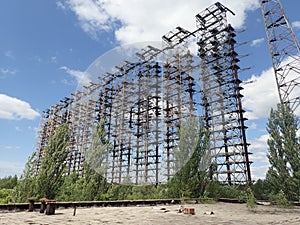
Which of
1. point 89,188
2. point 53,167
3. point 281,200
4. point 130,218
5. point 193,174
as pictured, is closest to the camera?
point 130,218

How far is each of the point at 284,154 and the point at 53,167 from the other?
1498cm

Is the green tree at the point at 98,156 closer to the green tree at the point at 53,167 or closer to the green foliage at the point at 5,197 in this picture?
the green tree at the point at 53,167

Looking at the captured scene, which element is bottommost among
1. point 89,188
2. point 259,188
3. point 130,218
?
point 130,218

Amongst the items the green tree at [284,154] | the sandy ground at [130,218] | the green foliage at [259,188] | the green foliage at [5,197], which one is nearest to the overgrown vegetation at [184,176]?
the green tree at [284,154]

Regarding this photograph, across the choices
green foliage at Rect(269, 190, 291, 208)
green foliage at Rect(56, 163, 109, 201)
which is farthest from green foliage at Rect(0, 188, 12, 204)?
green foliage at Rect(269, 190, 291, 208)

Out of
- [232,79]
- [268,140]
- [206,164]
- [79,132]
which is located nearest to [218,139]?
[232,79]

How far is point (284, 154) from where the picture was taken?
50.2 ft

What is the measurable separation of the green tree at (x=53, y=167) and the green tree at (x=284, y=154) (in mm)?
13517

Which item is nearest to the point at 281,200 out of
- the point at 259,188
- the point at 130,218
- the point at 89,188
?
the point at 259,188

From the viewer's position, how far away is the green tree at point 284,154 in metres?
14.4

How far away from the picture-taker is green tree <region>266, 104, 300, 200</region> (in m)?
14.4

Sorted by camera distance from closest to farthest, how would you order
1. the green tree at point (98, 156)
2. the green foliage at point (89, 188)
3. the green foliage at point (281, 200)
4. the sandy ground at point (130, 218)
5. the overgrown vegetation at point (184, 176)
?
1. the sandy ground at point (130, 218)
2. the green foliage at point (281, 200)
3. the overgrown vegetation at point (184, 176)
4. the green foliage at point (89, 188)
5. the green tree at point (98, 156)

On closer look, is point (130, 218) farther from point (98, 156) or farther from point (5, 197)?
point (5, 197)

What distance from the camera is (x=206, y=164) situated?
Result: 19422 mm
